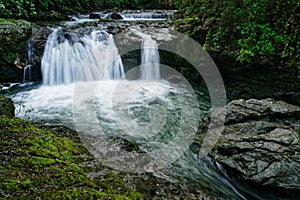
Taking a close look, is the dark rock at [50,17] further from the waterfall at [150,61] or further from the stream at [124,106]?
the waterfall at [150,61]

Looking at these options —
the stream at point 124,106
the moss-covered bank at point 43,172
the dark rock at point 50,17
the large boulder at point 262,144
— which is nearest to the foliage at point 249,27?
the stream at point 124,106

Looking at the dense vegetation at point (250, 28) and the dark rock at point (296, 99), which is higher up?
the dense vegetation at point (250, 28)

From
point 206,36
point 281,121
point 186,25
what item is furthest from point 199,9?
point 281,121

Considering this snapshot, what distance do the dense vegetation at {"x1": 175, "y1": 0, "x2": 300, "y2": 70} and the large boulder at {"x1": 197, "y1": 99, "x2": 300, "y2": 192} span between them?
204 cm

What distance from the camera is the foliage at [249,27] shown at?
22.9 ft

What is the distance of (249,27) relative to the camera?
7.40 m

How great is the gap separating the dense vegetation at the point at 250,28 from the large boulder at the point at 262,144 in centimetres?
204

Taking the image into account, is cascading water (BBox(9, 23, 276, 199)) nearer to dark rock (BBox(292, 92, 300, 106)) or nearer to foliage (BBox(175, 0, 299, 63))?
foliage (BBox(175, 0, 299, 63))

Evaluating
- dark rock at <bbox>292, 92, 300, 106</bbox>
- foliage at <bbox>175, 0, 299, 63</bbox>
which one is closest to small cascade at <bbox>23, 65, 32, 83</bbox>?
foliage at <bbox>175, 0, 299, 63</bbox>

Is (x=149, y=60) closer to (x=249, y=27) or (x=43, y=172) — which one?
(x=249, y=27)

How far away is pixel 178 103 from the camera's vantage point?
7664 millimetres

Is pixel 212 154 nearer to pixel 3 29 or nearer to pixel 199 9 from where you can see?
pixel 199 9

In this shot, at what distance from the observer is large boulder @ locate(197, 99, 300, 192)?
394cm

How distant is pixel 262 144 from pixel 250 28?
446 centimetres
